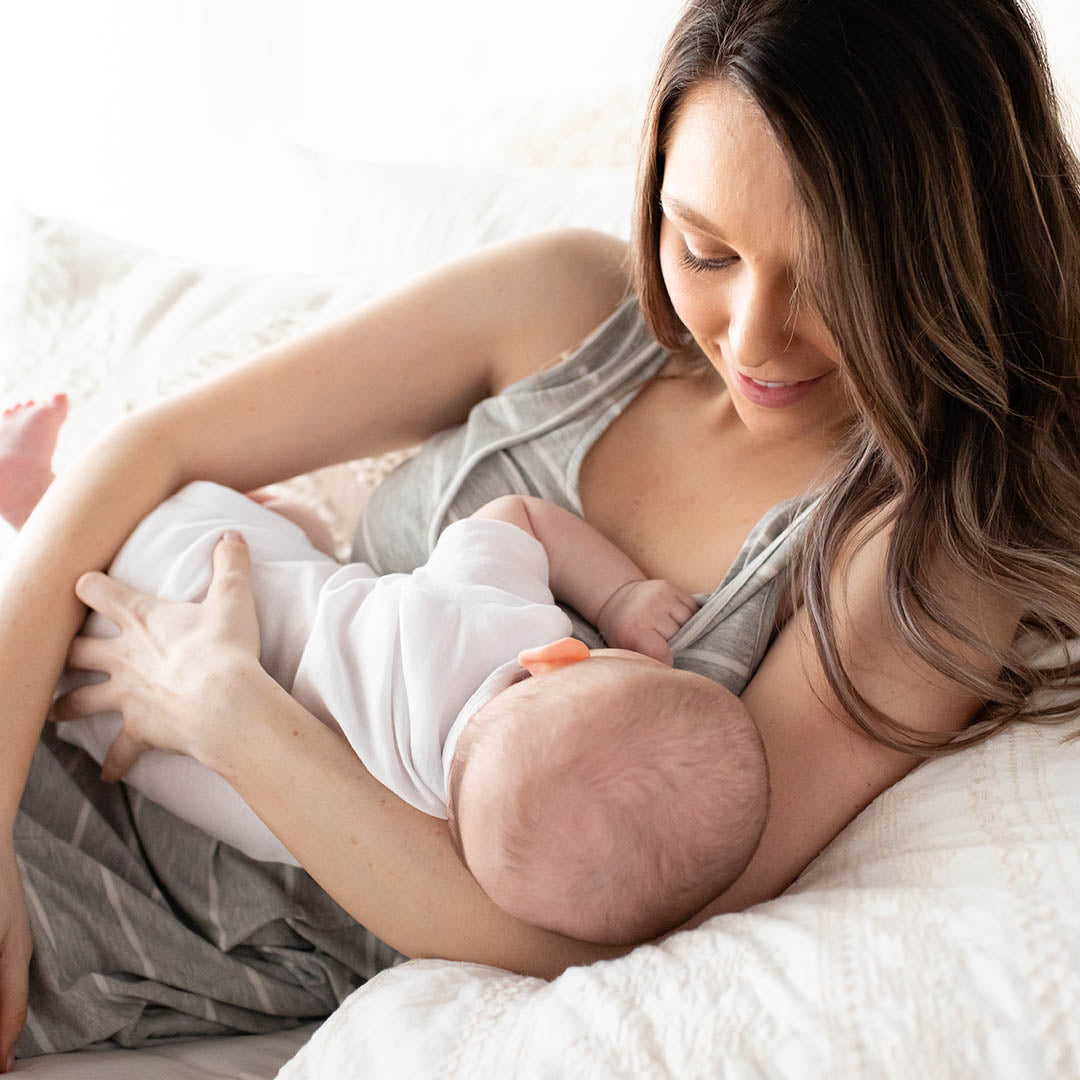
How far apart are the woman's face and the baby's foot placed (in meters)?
0.83

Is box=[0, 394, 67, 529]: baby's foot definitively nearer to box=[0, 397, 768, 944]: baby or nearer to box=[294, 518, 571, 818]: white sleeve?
box=[0, 397, 768, 944]: baby

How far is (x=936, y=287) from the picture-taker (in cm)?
104

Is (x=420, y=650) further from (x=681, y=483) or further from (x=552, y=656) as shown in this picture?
(x=681, y=483)

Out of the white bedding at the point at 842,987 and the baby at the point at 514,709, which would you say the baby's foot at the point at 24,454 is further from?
the white bedding at the point at 842,987

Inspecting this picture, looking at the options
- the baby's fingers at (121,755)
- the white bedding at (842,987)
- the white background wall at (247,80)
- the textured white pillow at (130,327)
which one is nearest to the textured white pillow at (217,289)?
the textured white pillow at (130,327)

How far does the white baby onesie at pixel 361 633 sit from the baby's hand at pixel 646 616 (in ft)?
0.28

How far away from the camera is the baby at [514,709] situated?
0.98 meters

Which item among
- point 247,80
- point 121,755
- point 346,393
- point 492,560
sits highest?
point 247,80

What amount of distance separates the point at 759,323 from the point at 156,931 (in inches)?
34.5

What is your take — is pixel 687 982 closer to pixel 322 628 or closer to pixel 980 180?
pixel 322 628

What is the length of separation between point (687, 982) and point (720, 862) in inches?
6.9

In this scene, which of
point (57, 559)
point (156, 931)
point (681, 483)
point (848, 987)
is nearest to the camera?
point (848, 987)

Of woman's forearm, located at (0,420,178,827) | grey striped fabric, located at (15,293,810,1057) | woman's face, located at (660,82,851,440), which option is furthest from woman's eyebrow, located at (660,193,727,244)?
woman's forearm, located at (0,420,178,827)

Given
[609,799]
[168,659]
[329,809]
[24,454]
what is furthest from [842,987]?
[24,454]
